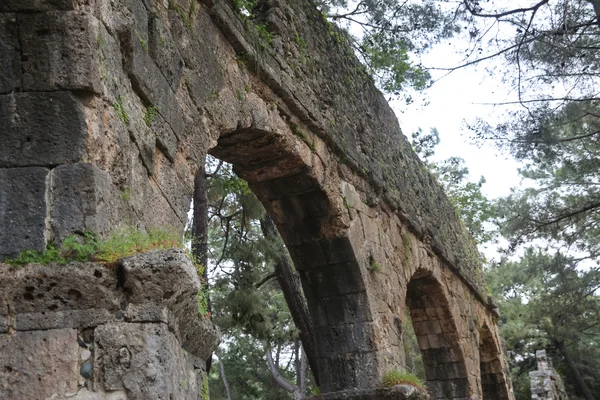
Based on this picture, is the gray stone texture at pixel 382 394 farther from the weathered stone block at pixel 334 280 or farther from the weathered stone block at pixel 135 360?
the weathered stone block at pixel 135 360

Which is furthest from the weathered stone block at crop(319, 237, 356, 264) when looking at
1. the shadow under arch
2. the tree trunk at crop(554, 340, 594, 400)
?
the tree trunk at crop(554, 340, 594, 400)

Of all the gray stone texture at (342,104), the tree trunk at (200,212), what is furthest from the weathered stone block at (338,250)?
the tree trunk at (200,212)

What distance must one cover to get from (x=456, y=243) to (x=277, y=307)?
819 cm

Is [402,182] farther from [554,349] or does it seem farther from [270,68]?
[554,349]

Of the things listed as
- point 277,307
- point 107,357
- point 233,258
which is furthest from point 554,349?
point 107,357

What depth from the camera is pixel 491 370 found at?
1366 centimetres

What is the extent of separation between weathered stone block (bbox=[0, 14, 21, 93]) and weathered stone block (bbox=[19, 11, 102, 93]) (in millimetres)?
28

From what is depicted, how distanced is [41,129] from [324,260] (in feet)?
14.0

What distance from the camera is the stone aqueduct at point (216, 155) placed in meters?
2.76

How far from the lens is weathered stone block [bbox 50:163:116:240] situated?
2.79 meters

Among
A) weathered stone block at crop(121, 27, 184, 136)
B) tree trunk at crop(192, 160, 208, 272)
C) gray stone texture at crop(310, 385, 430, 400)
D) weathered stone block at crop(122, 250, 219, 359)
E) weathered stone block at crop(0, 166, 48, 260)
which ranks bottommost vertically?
gray stone texture at crop(310, 385, 430, 400)

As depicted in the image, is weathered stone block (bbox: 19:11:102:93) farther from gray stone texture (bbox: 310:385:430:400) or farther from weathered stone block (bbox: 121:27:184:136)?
gray stone texture (bbox: 310:385:430:400)

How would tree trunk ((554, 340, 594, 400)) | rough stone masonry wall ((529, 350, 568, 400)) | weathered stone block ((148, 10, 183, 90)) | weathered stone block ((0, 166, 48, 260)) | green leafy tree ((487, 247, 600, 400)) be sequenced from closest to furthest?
weathered stone block ((0, 166, 48, 260)) < weathered stone block ((148, 10, 183, 90)) < rough stone masonry wall ((529, 350, 568, 400)) < green leafy tree ((487, 247, 600, 400)) < tree trunk ((554, 340, 594, 400))

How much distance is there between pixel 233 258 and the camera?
1024cm
